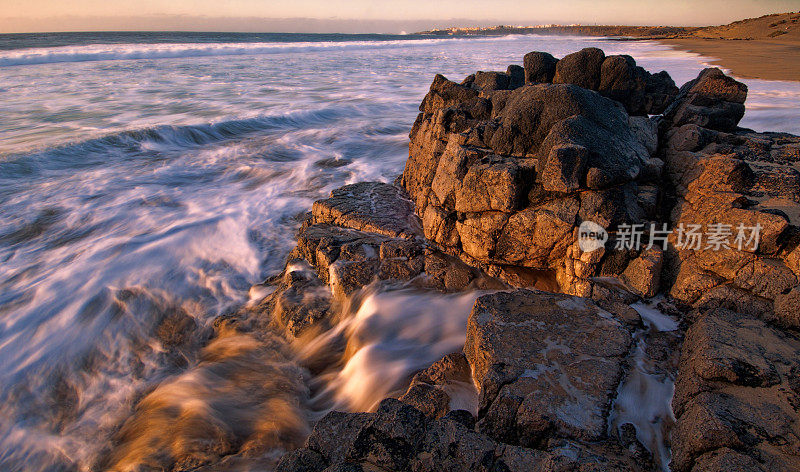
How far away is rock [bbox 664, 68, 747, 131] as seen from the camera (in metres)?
5.36

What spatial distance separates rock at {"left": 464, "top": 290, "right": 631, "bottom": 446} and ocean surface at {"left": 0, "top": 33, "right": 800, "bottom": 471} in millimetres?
889

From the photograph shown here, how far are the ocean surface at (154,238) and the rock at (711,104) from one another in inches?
150

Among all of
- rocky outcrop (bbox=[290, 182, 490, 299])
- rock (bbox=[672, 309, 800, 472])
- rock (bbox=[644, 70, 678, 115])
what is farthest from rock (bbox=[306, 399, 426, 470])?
rock (bbox=[644, 70, 678, 115])

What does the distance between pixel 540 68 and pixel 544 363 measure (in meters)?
4.59

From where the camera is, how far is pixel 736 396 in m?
2.48

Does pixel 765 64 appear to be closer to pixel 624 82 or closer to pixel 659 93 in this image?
pixel 659 93

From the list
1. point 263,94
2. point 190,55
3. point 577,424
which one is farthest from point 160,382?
point 190,55

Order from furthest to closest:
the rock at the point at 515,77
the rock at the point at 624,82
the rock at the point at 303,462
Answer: the rock at the point at 515,77 < the rock at the point at 624,82 < the rock at the point at 303,462

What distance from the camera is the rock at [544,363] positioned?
96.4 inches

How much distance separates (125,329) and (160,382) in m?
1.14

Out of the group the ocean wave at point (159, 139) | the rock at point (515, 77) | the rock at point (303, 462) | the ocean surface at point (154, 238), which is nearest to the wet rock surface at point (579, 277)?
the rock at point (303, 462)

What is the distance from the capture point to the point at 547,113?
459 cm

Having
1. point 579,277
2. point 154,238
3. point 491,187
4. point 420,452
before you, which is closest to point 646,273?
point 579,277

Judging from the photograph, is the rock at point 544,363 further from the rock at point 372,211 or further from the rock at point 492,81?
the rock at point 492,81
